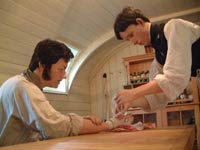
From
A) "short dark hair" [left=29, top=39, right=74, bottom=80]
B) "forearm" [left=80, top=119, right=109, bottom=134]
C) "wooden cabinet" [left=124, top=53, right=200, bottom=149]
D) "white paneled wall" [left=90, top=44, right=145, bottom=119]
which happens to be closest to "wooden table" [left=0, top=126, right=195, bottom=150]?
"forearm" [left=80, top=119, right=109, bottom=134]

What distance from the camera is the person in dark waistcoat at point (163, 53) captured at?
3.11 feet

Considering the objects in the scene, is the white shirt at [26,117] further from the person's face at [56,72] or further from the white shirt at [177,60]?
the white shirt at [177,60]

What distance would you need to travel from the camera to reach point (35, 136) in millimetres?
1288

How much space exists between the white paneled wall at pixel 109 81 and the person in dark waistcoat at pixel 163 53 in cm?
278

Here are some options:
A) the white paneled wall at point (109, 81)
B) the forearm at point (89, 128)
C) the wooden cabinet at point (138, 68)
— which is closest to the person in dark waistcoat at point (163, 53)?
the forearm at point (89, 128)

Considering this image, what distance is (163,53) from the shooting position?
1282 mm

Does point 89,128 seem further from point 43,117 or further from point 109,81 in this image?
point 109,81

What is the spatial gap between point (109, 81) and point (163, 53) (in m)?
3.07

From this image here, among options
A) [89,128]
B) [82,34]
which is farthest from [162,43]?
[82,34]

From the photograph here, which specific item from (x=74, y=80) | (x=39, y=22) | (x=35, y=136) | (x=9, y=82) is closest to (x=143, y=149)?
(x=35, y=136)

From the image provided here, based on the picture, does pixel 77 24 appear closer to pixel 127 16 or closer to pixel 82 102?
pixel 82 102

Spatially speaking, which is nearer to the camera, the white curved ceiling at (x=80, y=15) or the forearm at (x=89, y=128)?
the forearm at (x=89, y=128)

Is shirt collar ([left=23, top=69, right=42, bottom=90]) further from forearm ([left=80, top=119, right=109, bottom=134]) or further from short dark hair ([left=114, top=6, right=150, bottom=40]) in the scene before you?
short dark hair ([left=114, top=6, right=150, bottom=40])

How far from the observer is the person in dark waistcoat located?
3.11 feet
